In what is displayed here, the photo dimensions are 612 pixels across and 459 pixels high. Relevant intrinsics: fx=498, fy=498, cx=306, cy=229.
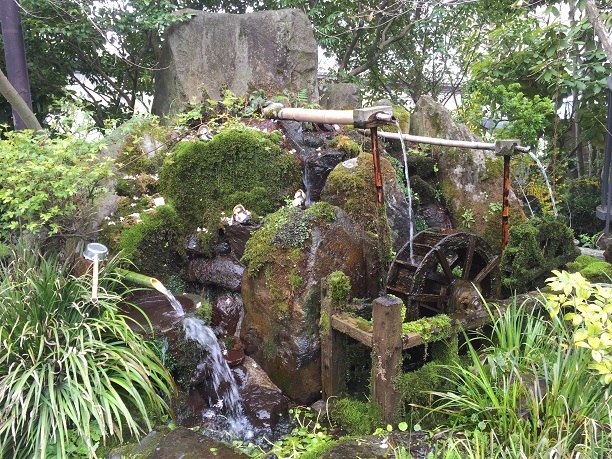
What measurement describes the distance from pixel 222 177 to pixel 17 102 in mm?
2528

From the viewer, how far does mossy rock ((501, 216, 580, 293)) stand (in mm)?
5352

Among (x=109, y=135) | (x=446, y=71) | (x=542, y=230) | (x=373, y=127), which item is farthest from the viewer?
(x=446, y=71)

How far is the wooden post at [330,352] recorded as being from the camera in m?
4.65

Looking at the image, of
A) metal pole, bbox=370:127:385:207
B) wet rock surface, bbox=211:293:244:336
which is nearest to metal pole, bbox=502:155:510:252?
metal pole, bbox=370:127:385:207

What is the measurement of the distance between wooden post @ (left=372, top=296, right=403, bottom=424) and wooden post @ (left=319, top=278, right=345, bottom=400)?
621 millimetres

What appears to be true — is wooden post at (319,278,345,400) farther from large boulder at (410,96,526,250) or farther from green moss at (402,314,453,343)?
large boulder at (410,96,526,250)

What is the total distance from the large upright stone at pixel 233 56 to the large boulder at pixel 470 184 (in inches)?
114

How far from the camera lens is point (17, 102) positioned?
5.39 m

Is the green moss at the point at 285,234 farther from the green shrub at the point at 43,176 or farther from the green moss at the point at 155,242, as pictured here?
the green shrub at the point at 43,176

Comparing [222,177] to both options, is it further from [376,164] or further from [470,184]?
[470,184]

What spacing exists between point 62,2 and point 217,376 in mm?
6505

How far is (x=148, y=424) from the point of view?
12.5 feet

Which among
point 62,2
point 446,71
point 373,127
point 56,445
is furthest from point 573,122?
point 56,445

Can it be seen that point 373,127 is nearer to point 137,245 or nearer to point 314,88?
point 137,245
